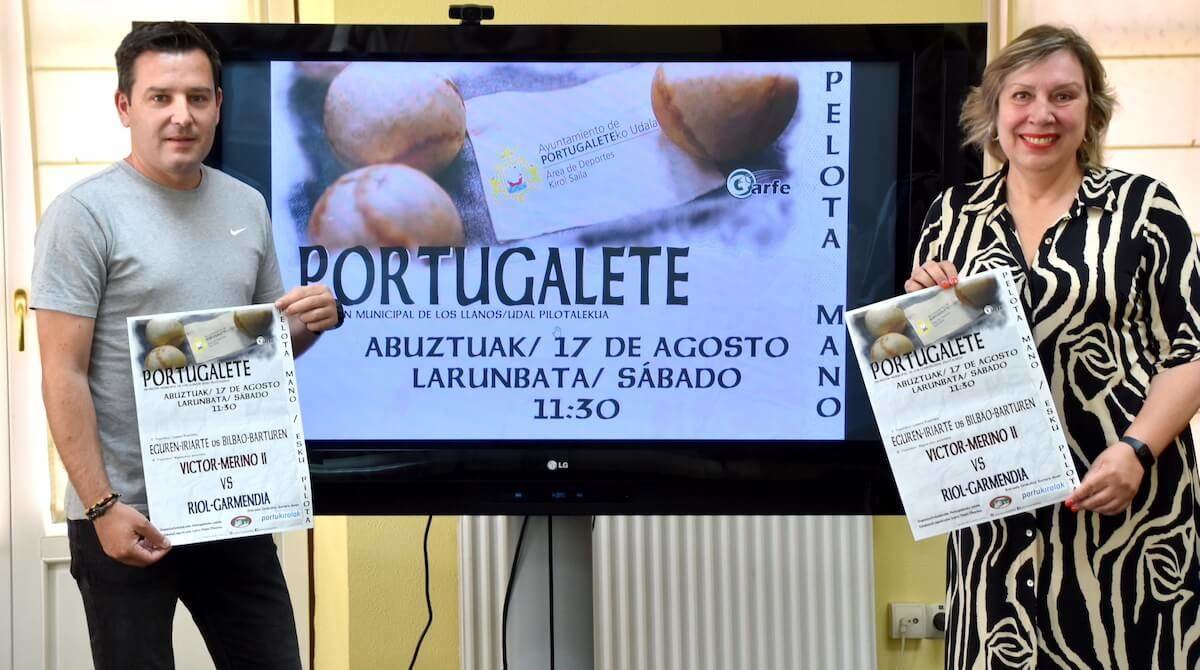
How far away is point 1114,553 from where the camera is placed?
185cm

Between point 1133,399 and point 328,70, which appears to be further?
point 328,70

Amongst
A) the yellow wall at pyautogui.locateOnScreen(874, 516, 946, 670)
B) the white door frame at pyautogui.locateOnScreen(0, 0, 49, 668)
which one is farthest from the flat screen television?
the white door frame at pyautogui.locateOnScreen(0, 0, 49, 668)

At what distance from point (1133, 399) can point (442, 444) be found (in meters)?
1.16

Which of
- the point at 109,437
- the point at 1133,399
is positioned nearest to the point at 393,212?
the point at 109,437

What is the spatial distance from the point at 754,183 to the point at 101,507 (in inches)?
47.4

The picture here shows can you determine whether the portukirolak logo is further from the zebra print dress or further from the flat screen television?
the zebra print dress

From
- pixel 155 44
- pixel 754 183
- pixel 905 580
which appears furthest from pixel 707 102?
pixel 905 580

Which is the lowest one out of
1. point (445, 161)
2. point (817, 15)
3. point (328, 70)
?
point (445, 161)

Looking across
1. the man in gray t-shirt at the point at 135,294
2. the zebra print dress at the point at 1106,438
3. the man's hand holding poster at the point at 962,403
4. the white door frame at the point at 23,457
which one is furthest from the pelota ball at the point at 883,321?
the white door frame at the point at 23,457

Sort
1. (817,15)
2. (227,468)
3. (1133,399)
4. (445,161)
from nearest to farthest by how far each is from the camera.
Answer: (1133,399)
(227,468)
(445,161)
(817,15)

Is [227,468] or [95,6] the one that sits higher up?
[95,6]

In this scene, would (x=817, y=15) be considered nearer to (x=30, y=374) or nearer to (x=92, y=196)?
(x=92, y=196)

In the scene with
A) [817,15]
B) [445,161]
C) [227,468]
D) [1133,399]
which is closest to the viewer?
[1133,399]

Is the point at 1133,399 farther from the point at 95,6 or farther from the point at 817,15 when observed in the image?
the point at 95,6
